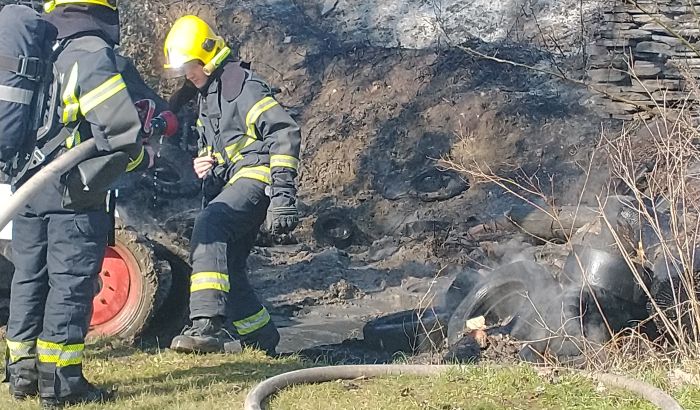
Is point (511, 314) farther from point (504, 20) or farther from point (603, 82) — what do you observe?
point (504, 20)

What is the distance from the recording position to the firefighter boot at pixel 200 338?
6.21m

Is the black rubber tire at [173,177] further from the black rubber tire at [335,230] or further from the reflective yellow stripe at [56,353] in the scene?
the reflective yellow stripe at [56,353]

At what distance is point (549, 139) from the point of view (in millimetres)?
14797

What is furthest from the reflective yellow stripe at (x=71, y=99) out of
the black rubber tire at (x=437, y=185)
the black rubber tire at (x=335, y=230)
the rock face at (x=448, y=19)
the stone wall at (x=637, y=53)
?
the rock face at (x=448, y=19)

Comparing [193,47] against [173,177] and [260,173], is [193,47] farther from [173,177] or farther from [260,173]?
[173,177]

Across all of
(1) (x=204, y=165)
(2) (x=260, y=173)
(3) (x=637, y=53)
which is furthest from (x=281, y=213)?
(3) (x=637, y=53)

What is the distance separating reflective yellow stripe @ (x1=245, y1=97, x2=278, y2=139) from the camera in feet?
21.5

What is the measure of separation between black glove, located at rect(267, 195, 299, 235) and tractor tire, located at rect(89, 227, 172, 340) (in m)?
1.32

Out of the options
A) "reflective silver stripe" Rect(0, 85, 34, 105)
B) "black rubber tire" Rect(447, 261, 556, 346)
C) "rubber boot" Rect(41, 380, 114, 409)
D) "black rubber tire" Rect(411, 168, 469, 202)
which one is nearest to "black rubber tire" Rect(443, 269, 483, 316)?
"black rubber tire" Rect(447, 261, 556, 346)

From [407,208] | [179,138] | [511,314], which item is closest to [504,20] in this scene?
[407,208]

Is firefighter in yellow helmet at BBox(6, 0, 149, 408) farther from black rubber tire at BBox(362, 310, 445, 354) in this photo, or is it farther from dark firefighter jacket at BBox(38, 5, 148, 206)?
black rubber tire at BBox(362, 310, 445, 354)

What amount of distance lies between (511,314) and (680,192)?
2.03 meters

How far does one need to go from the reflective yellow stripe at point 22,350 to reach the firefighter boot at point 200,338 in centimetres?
126

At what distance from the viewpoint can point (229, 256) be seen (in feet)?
22.0
